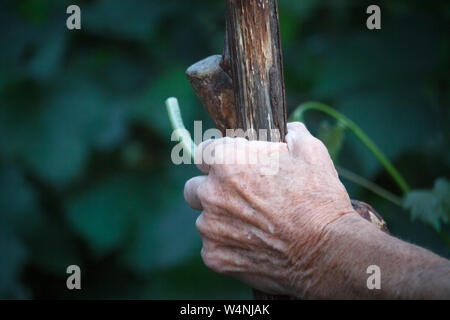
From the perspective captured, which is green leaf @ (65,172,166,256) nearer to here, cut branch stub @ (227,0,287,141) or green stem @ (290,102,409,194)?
green stem @ (290,102,409,194)

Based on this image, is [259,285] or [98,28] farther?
[98,28]

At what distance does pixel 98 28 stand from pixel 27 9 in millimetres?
266

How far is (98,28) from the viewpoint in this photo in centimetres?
176

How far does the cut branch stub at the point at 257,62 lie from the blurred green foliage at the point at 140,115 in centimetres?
75

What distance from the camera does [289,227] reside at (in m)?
0.64

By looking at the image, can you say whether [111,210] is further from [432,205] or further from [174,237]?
[432,205]

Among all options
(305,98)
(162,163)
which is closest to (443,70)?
(305,98)

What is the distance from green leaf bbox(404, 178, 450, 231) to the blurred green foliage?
1.35ft

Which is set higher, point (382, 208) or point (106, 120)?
point (106, 120)

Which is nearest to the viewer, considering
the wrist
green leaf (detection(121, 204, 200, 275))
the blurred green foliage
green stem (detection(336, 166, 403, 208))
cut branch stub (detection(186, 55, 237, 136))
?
the wrist

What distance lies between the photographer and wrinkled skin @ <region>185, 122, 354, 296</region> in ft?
2.11

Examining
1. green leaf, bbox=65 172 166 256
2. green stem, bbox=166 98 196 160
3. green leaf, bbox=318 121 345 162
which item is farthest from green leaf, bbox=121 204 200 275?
green stem, bbox=166 98 196 160

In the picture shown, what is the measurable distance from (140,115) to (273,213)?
1088mm
